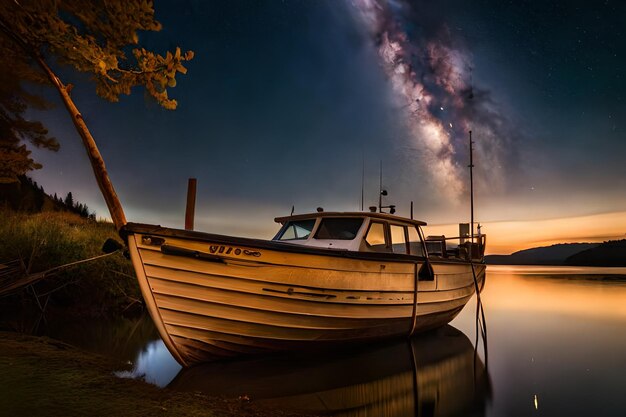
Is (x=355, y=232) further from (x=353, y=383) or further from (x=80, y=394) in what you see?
(x=80, y=394)

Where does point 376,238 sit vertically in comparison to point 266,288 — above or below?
above

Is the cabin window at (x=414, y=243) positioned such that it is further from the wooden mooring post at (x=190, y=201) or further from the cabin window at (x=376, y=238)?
the wooden mooring post at (x=190, y=201)

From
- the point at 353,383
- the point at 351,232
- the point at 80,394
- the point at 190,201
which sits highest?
the point at 190,201

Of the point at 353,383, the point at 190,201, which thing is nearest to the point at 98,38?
the point at 190,201

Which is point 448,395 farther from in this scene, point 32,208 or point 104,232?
point 32,208

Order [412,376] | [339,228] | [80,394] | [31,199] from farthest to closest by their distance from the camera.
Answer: [31,199], [339,228], [412,376], [80,394]

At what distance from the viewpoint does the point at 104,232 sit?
47.7 feet

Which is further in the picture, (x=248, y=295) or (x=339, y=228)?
(x=339, y=228)

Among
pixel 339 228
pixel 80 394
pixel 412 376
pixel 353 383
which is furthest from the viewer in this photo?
pixel 339 228

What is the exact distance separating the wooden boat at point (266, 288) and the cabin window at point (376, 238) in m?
0.05

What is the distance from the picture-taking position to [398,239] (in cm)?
1030

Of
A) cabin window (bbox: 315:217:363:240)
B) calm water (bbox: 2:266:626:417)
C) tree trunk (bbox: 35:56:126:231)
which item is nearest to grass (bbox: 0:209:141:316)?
calm water (bbox: 2:266:626:417)

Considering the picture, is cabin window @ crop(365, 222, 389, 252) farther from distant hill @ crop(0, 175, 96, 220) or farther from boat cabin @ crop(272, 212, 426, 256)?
distant hill @ crop(0, 175, 96, 220)

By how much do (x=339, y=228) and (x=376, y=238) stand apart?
3.14 feet
